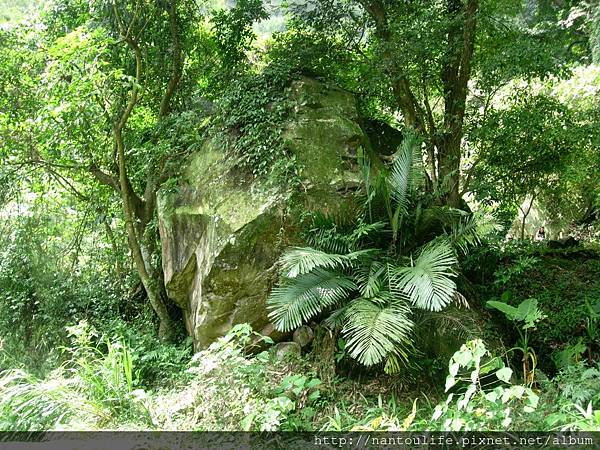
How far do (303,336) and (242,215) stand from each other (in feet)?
4.02

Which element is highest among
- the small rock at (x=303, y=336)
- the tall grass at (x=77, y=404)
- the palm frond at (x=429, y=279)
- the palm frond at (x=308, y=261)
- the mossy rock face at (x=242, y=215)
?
the mossy rock face at (x=242, y=215)

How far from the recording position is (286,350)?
14.2ft

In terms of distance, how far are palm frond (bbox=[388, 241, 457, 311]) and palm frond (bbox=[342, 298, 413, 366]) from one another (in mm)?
149

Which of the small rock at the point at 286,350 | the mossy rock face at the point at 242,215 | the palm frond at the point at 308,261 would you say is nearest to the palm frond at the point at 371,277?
the palm frond at the point at 308,261

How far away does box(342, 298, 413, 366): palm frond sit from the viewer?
344cm

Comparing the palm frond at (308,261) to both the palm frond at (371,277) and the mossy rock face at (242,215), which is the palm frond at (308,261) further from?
the mossy rock face at (242,215)

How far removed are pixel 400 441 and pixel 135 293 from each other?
14.3 ft

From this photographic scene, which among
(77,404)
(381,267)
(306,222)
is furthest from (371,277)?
(77,404)

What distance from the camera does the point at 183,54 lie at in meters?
6.27

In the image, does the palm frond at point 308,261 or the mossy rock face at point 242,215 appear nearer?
the palm frond at point 308,261

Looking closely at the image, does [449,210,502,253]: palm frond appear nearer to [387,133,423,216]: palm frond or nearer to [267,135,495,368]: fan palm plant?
[267,135,495,368]: fan palm plant

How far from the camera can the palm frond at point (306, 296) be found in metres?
3.84

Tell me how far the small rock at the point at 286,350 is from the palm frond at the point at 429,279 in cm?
105

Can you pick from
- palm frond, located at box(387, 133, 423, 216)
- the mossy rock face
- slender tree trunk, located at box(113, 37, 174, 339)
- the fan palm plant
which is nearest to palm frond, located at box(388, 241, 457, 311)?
the fan palm plant
